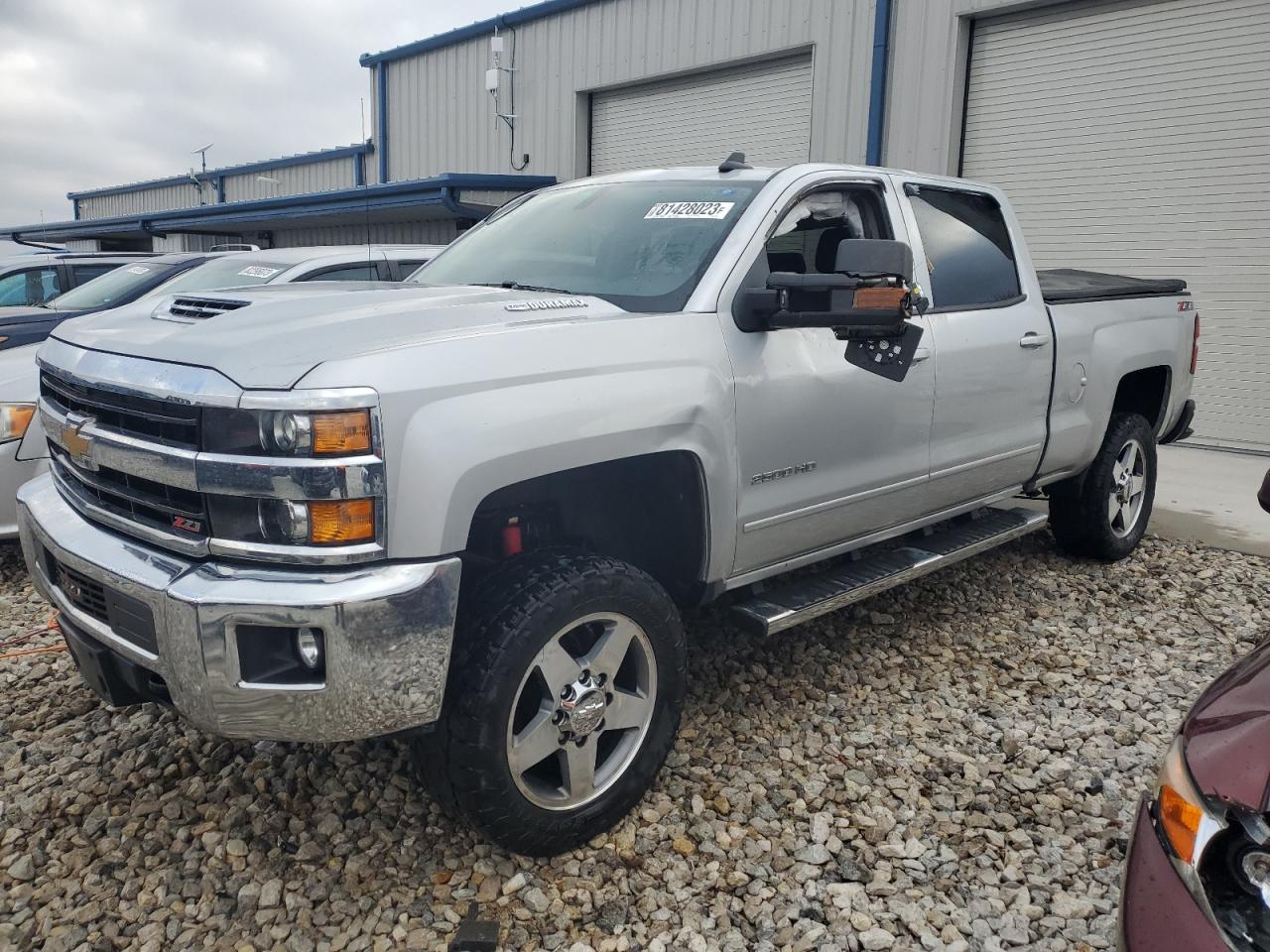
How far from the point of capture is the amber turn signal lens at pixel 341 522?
2.22 metres

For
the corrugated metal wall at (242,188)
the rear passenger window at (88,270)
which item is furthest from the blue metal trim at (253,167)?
the rear passenger window at (88,270)

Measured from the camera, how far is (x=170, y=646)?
7.45 feet

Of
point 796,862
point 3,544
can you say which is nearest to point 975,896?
point 796,862

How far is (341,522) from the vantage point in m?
2.23

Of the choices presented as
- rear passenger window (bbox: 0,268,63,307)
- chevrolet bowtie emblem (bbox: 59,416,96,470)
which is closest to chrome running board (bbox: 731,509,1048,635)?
chevrolet bowtie emblem (bbox: 59,416,96,470)

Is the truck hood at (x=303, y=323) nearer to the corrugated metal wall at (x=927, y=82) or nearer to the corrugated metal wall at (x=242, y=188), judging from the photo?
the corrugated metal wall at (x=927, y=82)

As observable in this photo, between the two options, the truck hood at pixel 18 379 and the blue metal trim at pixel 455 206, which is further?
the blue metal trim at pixel 455 206

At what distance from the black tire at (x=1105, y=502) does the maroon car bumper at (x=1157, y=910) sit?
366 centimetres

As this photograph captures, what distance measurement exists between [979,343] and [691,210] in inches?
56.0

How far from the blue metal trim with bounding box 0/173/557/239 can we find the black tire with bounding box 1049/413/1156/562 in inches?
238

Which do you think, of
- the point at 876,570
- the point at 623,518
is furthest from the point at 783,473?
the point at 876,570

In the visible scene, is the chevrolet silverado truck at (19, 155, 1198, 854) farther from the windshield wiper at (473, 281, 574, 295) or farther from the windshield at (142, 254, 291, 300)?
the windshield at (142, 254, 291, 300)

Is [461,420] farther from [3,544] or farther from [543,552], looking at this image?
[3,544]

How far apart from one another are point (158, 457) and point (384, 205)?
12501 mm
